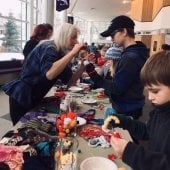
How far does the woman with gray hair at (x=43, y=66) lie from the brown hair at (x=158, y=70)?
100 cm

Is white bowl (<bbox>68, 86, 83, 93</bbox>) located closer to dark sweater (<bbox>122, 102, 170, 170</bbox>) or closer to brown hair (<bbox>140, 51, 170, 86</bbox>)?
dark sweater (<bbox>122, 102, 170, 170</bbox>)

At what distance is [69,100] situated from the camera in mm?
1911

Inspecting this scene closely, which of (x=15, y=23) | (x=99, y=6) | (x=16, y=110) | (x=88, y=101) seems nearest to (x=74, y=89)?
(x=88, y=101)

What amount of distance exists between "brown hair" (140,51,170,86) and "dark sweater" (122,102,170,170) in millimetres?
106

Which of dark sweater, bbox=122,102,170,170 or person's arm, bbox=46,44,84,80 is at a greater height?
person's arm, bbox=46,44,84,80

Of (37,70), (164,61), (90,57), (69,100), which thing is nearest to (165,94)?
(164,61)

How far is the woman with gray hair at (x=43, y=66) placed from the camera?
197 centimetres

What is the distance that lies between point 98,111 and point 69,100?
278mm

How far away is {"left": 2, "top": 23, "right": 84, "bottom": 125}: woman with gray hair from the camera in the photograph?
1972 mm

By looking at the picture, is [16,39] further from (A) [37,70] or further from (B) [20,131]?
(B) [20,131]

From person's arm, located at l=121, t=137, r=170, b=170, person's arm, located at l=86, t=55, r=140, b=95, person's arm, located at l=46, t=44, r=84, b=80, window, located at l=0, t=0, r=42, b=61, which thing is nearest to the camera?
person's arm, located at l=121, t=137, r=170, b=170

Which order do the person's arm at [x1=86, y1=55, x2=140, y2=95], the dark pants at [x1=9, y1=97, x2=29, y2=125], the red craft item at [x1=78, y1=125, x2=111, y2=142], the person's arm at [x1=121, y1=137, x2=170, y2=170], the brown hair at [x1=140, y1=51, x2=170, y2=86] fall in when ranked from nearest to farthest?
the person's arm at [x1=121, y1=137, x2=170, y2=170] → the brown hair at [x1=140, y1=51, x2=170, y2=86] → the red craft item at [x1=78, y1=125, x2=111, y2=142] → the person's arm at [x1=86, y1=55, x2=140, y2=95] → the dark pants at [x1=9, y1=97, x2=29, y2=125]

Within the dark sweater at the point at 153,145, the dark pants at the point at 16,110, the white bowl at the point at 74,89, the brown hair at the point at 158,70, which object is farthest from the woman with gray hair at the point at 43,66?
the brown hair at the point at 158,70

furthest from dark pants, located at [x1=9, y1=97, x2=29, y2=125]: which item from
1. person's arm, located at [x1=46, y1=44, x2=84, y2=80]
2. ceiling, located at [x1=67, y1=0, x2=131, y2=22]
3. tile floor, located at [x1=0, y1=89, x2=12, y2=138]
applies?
ceiling, located at [x1=67, y1=0, x2=131, y2=22]
